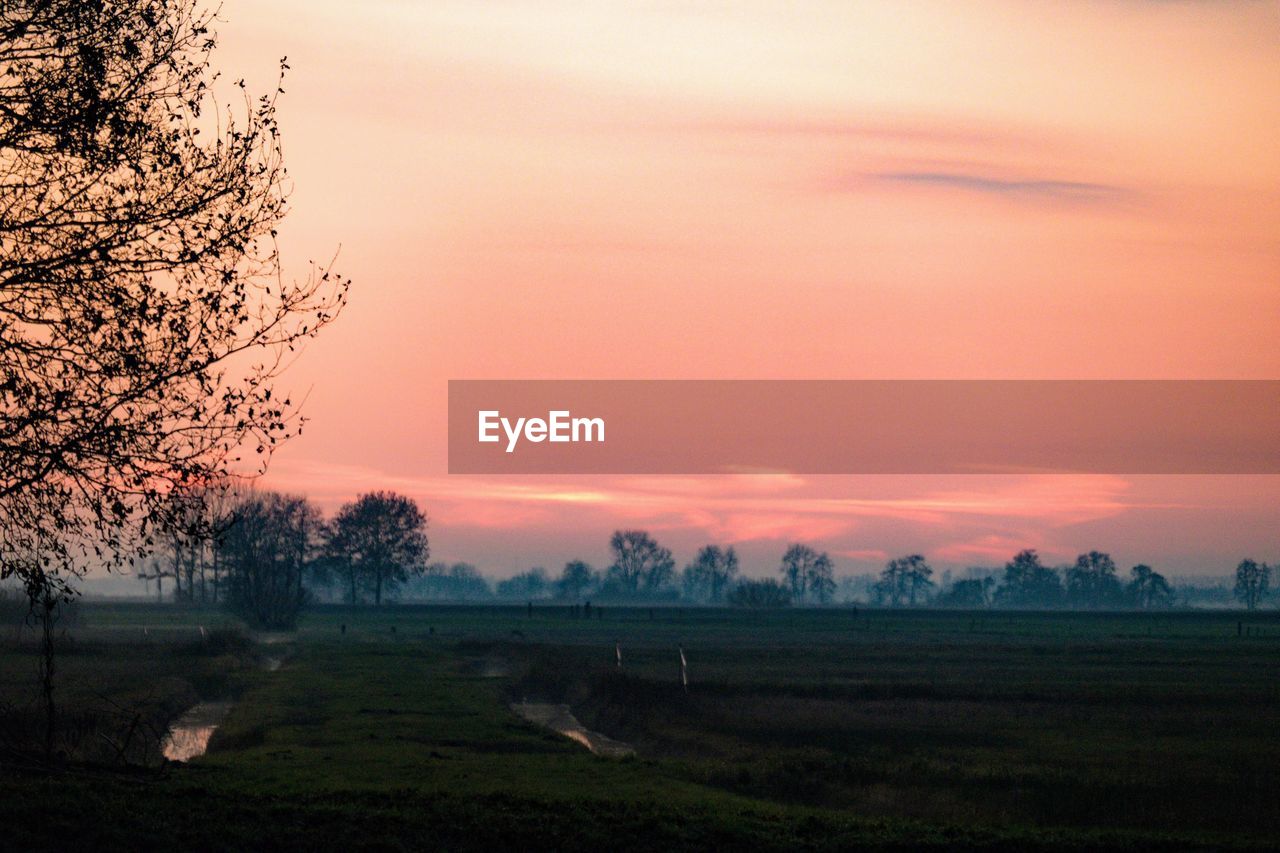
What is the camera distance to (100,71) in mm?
19359

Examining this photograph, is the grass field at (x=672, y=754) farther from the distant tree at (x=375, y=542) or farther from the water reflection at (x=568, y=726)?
the distant tree at (x=375, y=542)

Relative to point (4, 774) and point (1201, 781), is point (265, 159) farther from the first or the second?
point (1201, 781)

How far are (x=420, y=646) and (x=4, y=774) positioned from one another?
75.8 meters

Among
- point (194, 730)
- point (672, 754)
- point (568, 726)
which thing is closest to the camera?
point (672, 754)

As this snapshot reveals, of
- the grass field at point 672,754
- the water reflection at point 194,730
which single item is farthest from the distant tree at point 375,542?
the water reflection at point 194,730

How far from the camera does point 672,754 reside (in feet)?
122

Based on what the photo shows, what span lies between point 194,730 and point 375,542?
148053 millimetres

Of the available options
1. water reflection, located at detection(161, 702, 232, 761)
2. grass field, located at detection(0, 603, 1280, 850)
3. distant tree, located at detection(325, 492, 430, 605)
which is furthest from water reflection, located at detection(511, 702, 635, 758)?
distant tree, located at detection(325, 492, 430, 605)

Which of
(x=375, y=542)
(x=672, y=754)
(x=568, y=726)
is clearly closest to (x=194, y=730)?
(x=568, y=726)

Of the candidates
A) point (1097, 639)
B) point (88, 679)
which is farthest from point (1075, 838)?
point (1097, 639)

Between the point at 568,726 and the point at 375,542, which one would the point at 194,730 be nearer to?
the point at 568,726

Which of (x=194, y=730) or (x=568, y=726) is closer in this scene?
(x=194, y=730)

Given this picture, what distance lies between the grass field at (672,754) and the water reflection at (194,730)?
2.40ft

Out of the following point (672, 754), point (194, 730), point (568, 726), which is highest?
point (672, 754)
